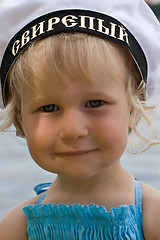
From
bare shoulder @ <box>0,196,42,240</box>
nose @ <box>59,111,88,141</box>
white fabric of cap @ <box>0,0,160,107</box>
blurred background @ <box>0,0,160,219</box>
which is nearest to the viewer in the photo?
nose @ <box>59,111,88,141</box>

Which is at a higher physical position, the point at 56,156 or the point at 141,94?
the point at 141,94

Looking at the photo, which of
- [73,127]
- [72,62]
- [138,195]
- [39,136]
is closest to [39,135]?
[39,136]

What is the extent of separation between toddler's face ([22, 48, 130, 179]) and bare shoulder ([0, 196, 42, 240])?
29 cm

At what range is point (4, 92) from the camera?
1.54 metres

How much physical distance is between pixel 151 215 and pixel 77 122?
15.1 inches

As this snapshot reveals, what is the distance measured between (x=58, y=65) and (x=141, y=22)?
1.12ft

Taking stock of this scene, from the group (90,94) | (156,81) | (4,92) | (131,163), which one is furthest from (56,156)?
(131,163)

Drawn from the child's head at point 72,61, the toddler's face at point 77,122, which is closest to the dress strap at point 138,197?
the toddler's face at point 77,122

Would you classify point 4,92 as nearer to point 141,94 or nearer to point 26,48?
point 26,48

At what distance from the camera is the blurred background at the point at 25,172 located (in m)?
2.24

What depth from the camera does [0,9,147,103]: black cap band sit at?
135cm

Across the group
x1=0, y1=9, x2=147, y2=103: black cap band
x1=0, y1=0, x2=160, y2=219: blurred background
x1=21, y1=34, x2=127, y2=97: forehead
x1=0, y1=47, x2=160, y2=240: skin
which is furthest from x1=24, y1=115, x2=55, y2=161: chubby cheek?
x1=0, y1=0, x2=160, y2=219: blurred background

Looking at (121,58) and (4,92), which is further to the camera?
(4,92)

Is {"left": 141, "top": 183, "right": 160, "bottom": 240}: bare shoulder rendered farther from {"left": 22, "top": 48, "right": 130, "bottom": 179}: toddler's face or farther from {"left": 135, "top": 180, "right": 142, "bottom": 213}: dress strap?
{"left": 22, "top": 48, "right": 130, "bottom": 179}: toddler's face
